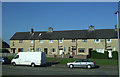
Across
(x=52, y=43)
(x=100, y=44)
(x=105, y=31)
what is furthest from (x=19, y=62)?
(x=105, y=31)

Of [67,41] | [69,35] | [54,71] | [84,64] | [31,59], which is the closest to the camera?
[54,71]

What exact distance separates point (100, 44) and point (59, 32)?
13139 millimetres

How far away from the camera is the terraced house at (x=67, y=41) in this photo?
40.5 metres

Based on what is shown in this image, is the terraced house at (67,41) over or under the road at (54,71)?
over

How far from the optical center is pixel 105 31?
140 ft

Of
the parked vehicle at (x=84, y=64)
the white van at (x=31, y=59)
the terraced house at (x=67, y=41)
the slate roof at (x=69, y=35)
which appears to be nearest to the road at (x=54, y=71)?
the parked vehicle at (x=84, y=64)

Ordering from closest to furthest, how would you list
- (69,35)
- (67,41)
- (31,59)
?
(31,59), (67,41), (69,35)

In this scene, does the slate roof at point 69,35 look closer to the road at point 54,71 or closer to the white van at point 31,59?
the white van at point 31,59

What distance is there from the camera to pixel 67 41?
43.1m

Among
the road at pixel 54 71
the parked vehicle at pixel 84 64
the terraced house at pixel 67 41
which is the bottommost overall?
the road at pixel 54 71

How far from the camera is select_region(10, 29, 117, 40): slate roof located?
4125cm

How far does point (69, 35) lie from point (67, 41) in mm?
2249

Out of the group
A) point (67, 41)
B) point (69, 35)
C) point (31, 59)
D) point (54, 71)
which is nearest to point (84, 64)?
point (54, 71)

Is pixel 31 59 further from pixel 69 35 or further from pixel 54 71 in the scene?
pixel 69 35
